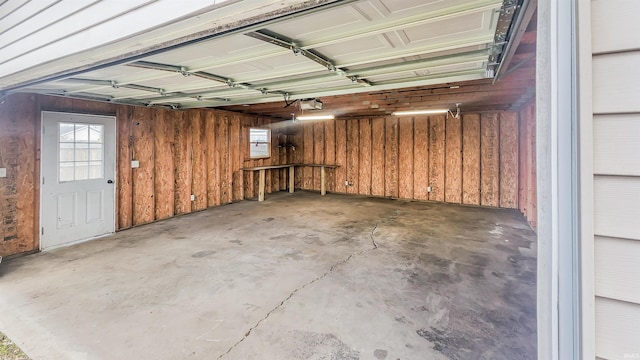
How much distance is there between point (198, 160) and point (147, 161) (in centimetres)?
123

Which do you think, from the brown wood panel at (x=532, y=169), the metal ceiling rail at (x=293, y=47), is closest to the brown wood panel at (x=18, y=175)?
the metal ceiling rail at (x=293, y=47)

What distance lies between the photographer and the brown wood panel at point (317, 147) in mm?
9289

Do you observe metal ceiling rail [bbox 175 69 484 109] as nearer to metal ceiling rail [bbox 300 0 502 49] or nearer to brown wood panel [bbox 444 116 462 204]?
metal ceiling rail [bbox 300 0 502 49]

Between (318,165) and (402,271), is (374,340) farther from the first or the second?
(318,165)

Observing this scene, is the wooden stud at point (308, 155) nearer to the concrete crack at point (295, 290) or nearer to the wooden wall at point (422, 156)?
the wooden wall at point (422, 156)

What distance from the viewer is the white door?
3961mm

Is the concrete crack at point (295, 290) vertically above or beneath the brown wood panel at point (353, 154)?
beneath

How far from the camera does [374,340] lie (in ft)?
6.74

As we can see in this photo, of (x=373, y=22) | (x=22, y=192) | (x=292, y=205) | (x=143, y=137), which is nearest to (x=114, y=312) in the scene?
(x=22, y=192)

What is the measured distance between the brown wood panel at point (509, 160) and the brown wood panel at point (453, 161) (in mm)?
927

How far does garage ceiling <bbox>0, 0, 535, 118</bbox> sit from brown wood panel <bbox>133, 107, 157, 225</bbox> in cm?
120
